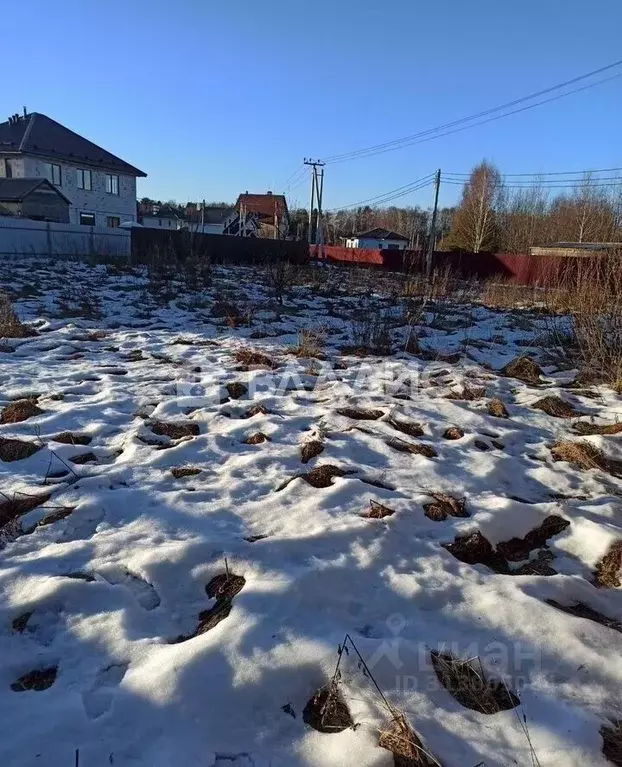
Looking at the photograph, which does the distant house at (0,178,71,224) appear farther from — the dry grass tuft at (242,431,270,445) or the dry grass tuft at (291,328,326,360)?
the dry grass tuft at (242,431,270,445)

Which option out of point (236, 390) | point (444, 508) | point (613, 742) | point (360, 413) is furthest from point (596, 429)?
point (236, 390)

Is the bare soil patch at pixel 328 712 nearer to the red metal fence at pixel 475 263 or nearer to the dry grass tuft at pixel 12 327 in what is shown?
the dry grass tuft at pixel 12 327

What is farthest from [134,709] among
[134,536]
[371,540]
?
[371,540]

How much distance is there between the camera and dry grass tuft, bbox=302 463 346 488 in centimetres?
304

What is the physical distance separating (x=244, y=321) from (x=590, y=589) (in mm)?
6548

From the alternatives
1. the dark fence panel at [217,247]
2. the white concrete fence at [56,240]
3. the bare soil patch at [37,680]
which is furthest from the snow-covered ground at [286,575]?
the white concrete fence at [56,240]

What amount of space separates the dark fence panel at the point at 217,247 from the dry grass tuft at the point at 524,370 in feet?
43.4

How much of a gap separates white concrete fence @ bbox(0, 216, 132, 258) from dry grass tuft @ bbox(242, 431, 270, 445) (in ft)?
51.0

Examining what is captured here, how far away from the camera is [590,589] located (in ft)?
7.30

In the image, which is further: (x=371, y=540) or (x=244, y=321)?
(x=244, y=321)

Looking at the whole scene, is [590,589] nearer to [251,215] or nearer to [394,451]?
[394,451]

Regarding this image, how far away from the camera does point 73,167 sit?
1156 inches

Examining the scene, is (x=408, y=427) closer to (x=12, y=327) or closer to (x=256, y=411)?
(x=256, y=411)

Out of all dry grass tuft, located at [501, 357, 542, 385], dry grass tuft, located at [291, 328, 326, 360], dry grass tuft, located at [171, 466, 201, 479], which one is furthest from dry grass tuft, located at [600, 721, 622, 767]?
dry grass tuft, located at [291, 328, 326, 360]
